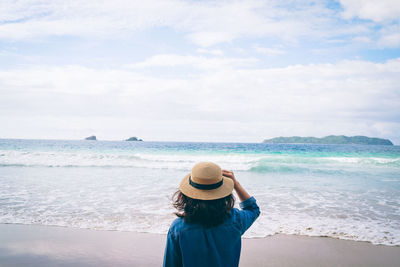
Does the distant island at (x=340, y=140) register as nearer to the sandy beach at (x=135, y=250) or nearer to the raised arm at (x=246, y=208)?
the sandy beach at (x=135, y=250)

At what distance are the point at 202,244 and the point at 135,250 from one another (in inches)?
128

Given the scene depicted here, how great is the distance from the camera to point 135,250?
14.3 ft

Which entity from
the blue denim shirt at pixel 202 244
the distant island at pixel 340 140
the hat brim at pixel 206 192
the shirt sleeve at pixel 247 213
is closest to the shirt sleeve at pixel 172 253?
the blue denim shirt at pixel 202 244

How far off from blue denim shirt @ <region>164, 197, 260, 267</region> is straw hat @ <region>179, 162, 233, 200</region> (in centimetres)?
16

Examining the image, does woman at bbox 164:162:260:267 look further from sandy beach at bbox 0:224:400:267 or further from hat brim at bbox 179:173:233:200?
sandy beach at bbox 0:224:400:267

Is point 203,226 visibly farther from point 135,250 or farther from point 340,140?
point 340,140

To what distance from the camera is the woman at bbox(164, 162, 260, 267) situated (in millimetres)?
1504

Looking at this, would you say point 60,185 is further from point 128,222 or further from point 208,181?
point 208,181

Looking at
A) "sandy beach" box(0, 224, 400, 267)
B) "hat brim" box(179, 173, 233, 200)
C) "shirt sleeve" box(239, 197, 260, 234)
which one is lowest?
"sandy beach" box(0, 224, 400, 267)

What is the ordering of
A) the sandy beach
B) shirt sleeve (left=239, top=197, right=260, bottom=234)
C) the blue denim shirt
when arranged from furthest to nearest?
the sandy beach
shirt sleeve (left=239, top=197, right=260, bottom=234)
the blue denim shirt

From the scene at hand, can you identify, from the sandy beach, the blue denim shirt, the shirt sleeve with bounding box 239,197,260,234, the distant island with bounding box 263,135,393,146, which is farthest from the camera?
the distant island with bounding box 263,135,393,146

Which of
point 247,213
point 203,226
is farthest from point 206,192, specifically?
point 247,213

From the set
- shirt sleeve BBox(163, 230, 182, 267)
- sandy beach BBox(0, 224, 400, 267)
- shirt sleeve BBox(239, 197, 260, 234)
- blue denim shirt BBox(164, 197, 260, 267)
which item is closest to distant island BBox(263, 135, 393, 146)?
sandy beach BBox(0, 224, 400, 267)

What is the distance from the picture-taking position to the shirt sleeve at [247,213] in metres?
1.67
